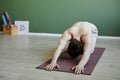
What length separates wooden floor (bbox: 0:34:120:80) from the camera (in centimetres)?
275

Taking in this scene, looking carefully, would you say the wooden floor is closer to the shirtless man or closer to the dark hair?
the shirtless man

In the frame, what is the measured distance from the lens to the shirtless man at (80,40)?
118 inches

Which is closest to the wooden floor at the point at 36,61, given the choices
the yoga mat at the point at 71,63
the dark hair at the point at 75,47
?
the yoga mat at the point at 71,63

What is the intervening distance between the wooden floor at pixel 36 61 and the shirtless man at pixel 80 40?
17 cm

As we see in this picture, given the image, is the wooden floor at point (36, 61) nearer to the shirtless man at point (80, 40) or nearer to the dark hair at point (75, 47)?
the shirtless man at point (80, 40)

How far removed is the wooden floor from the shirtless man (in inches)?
6.7

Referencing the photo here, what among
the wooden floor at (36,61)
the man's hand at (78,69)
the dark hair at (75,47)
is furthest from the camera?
the dark hair at (75,47)

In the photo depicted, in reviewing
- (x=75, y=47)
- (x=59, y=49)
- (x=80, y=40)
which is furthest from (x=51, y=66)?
(x=80, y=40)

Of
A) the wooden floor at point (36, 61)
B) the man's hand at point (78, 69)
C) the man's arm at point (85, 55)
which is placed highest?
the man's arm at point (85, 55)

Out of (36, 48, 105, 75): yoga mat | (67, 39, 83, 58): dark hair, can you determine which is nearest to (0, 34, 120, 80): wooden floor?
(36, 48, 105, 75): yoga mat

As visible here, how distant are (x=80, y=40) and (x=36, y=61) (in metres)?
0.74

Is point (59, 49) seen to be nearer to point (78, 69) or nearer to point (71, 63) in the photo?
point (71, 63)

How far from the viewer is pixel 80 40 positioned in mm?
3398

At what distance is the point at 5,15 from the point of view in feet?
20.3
